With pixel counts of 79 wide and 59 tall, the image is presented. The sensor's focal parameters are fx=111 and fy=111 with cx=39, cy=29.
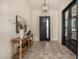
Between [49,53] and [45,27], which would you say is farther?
[45,27]

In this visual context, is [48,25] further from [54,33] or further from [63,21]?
[63,21]

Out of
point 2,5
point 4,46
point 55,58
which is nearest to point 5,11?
point 2,5

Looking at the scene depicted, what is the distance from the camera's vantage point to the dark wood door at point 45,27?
10.4 metres

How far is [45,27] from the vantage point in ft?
34.0

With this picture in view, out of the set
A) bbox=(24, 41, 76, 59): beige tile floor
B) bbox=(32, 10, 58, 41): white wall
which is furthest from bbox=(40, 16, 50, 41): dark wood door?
bbox=(24, 41, 76, 59): beige tile floor

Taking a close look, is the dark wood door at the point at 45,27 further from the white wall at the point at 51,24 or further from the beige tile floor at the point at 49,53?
the beige tile floor at the point at 49,53

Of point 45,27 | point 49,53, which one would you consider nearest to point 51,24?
point 45,27

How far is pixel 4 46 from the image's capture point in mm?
3607

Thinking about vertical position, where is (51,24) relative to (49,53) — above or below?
above

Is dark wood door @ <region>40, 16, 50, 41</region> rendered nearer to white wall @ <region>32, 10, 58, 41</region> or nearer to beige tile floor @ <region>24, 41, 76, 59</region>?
white wall @ <region>32, 10, 58, 41</region>

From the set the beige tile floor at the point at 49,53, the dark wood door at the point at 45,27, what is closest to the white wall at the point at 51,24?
the dark wood door at the point at 45,27

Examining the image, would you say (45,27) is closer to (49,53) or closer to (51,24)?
(51,24)

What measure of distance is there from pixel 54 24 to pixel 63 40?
9.51 ft

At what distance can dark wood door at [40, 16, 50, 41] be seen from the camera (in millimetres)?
10355
